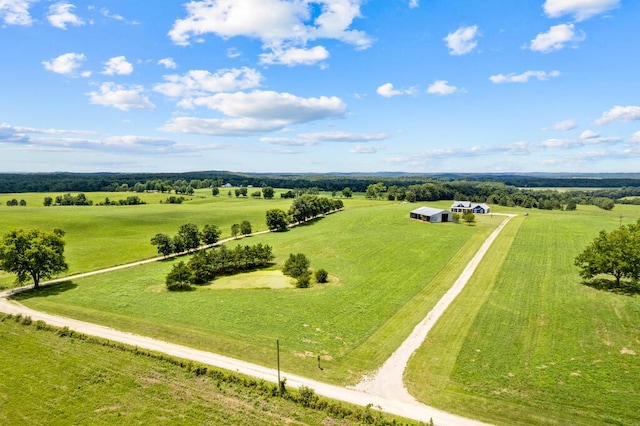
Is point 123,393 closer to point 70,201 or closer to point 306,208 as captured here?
point 306,208

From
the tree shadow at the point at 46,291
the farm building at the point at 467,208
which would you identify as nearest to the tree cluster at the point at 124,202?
the tree shadow at the point at 46,291

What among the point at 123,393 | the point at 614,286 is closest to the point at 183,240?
the point at 123,393

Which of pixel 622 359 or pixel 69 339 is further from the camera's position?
pixel 69 339

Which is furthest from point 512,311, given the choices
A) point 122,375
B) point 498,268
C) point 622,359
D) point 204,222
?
point 204,222

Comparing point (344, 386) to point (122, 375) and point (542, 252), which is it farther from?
point (542, 252)

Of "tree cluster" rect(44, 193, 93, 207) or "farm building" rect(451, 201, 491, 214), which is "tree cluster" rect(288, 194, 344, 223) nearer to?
"farm building" rect(451, 201, 491, 214)

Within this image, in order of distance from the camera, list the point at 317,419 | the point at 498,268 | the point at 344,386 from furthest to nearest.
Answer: the point at 498,268 < the point at 344,386 < the point at 317,419

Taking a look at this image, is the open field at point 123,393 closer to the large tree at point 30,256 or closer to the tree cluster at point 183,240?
the large tree at point 30,256
